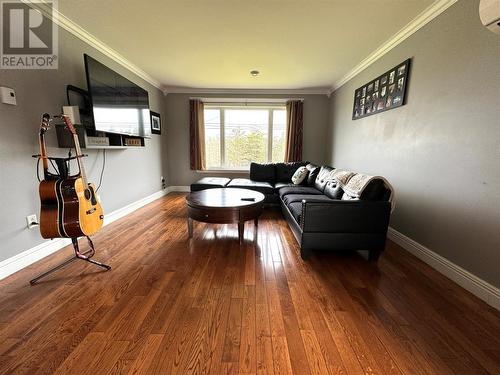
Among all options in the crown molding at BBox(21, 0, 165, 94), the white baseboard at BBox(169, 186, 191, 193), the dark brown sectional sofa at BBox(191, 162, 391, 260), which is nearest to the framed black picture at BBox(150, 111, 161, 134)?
the crown molding at BBox(21, 0, 165, 94)

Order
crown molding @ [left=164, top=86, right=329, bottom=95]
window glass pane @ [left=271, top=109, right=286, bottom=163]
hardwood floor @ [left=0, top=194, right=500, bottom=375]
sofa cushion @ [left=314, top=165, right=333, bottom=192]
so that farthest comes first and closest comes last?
1. window glass pane @ [left=271, top=109, right=286, bottom=163]
2. crown molding @ [left=164, top=86, right=329, bottom=95]
3. sofa cushion @ [left=314, top=165, right=333, bottom=192]
4. hardwood floor @ [left=0, top=194, right=500, bottom=375]

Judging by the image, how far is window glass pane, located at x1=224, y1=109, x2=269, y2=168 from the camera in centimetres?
534

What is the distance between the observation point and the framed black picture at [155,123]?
181 inches

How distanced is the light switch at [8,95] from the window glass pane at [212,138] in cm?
367

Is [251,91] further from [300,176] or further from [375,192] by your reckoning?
[375,192]

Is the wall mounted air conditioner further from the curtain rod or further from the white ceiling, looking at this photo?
the curtain rod

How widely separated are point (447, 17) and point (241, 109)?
3913 millimetres

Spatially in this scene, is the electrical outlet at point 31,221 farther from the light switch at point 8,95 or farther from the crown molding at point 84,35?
the crown molding at point 84,35

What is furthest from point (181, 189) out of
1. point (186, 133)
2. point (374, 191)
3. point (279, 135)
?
point (374, 191)

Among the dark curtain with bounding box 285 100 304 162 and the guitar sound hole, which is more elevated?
the dark curtain with bounding box 285 100 304 162

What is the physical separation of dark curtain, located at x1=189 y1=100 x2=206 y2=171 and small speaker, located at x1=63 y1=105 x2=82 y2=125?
9.51 feet

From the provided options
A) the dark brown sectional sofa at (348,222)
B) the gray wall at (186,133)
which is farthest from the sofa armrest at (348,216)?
the gray wall at (186,133)

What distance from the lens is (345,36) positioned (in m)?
2.65

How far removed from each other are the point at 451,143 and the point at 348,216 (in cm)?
108
